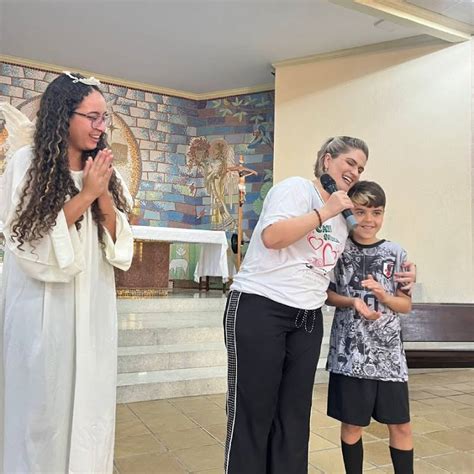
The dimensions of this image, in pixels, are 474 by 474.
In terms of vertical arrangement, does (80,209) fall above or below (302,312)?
above

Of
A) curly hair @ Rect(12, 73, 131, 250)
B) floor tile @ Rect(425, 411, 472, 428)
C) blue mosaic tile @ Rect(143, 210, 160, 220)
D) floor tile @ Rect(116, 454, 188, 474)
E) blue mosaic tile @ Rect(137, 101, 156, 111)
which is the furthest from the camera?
blue mosaic tile @ Rect(137, 101, 156, 111)

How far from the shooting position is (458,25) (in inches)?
233

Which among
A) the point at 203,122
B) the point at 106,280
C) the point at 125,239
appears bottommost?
the point at 106,280

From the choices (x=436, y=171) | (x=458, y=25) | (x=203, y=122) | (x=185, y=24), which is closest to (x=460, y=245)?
(x=436, y=171)

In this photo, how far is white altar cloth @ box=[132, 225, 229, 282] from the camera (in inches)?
239

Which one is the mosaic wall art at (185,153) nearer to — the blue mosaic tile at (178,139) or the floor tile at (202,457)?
the blue mosaic tile at (178,139)

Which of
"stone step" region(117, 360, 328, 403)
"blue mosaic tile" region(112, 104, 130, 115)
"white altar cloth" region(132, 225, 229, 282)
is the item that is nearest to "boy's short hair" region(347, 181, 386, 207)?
"stone step" region(117, 360, 328, 403)

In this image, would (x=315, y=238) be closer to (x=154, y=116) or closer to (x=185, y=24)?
(x=185, y=24)

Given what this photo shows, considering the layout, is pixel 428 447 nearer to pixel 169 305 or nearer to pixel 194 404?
pixel 194 404

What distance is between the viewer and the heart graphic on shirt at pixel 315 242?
65.2 inches

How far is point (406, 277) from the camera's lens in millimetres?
1868

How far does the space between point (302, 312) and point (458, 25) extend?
5544 millimetres

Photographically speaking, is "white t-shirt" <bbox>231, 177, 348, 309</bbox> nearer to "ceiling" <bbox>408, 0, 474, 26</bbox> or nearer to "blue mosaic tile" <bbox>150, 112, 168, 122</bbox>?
"ceiling" <bbox>408, 0, 474, 26</bbox>

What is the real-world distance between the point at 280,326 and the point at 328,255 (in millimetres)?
277
